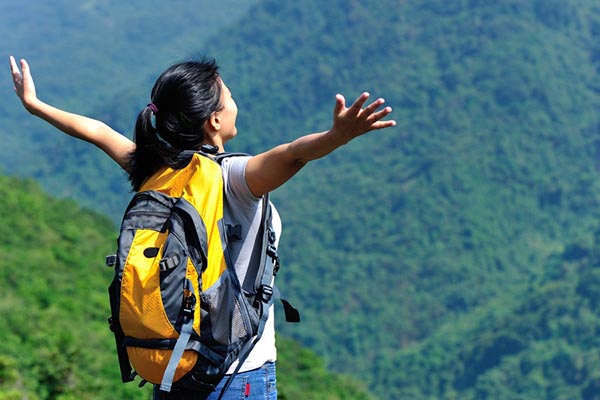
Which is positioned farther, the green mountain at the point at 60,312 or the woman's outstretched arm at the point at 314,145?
the green mountain at the point at 60,312

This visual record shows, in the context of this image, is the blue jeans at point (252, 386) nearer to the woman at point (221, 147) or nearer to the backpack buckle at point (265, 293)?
the woman at point (221, 147)

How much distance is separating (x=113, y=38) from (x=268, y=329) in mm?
172835

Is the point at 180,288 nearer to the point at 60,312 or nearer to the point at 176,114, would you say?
the point at 176,114

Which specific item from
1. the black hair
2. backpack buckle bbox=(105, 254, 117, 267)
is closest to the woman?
the black hair

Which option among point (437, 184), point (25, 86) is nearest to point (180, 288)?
point (25, 86)

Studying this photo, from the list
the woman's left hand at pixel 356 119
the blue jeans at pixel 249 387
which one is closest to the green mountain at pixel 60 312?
the blue jeans at pixel 249 387

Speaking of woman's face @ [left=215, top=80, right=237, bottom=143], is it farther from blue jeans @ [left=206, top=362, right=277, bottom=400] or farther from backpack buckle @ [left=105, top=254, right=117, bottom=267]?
blue jeans @ [left=206, top=362, right=277, bottom=400]

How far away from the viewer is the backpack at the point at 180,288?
7.90ft

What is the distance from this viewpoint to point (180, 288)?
7.89ft

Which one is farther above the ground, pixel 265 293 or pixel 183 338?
pixel 265 293

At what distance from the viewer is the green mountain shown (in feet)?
67.8

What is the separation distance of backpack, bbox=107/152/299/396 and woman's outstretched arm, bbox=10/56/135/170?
0.45 m

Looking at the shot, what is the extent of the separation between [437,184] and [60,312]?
74124mm

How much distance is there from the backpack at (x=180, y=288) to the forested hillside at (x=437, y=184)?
224 feet
